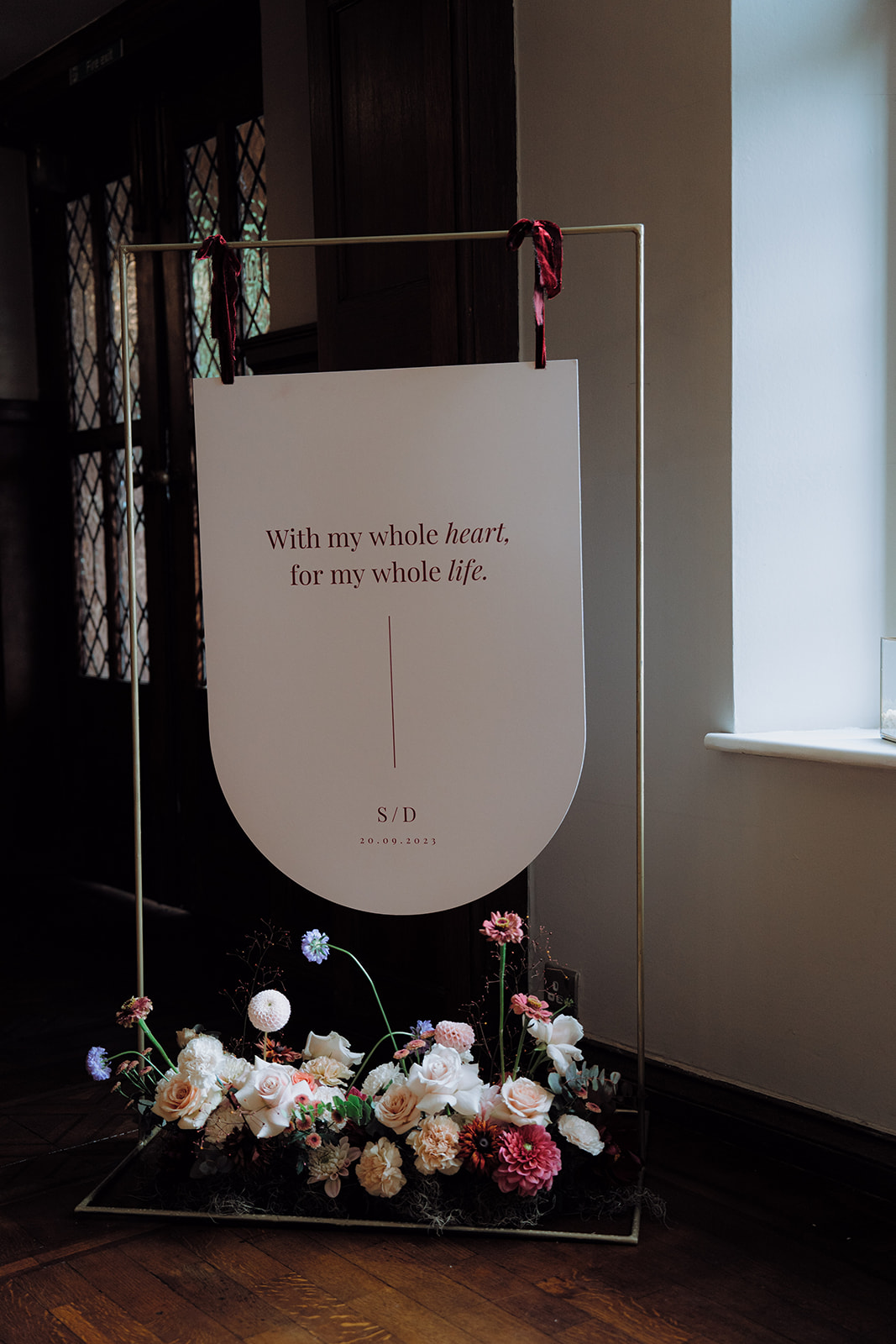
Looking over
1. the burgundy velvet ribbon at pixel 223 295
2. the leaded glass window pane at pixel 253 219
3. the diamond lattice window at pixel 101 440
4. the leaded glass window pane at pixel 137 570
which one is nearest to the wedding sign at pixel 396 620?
the burgundy velvet ribbon at pixel 223 295

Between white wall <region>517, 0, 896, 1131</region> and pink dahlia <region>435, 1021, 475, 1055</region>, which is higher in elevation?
white wall <region>517, 0, 896, 1131</region>

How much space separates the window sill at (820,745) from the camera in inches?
93.7

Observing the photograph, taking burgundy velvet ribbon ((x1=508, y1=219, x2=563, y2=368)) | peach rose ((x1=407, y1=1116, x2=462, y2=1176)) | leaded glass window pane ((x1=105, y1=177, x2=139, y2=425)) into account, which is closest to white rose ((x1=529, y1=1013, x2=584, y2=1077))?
peach rose ((x1=407, y1=1116, x2=462, y2=1176))

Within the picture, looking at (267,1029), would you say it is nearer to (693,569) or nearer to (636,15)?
(693,569)

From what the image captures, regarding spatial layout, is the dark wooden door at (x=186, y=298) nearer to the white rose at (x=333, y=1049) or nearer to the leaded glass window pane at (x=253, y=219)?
the leaded glass window pane at (x=253, y=219)

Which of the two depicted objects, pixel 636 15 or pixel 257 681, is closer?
pixel 257 681

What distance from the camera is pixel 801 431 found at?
8.60 ft

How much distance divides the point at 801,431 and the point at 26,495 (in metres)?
3.54

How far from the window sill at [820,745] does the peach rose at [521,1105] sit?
0.84 m

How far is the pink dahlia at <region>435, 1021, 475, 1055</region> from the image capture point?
2.38m

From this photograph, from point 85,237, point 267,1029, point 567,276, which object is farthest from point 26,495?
point 267,1029

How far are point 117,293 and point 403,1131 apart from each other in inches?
139

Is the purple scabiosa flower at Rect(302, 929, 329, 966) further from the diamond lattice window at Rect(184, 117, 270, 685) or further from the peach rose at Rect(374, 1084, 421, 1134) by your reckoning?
the diamond lattice window at Rect(184, 117, 270, 685)

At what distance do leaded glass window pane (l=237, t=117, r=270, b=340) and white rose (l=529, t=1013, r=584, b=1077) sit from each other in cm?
243
